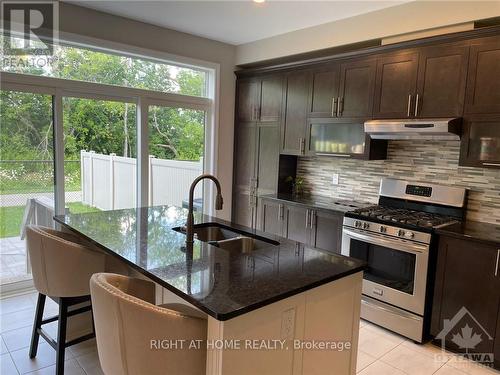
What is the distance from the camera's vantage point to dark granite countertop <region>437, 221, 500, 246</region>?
2613 millimetres

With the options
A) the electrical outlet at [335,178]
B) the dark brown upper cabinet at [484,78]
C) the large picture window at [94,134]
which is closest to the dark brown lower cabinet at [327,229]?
the electrical outlet at [335,178]

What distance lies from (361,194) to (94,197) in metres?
2.89

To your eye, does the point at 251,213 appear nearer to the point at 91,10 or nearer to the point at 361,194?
the point at 361,194

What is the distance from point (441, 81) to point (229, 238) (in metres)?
2.14

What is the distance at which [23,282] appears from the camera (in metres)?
3.63

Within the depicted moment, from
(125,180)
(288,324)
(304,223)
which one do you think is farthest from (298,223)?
(288,324)

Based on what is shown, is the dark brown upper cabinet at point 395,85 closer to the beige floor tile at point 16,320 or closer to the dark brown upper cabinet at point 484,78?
the dark brown upper cabinet at point 484,78

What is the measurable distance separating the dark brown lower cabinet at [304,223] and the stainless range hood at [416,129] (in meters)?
0.84

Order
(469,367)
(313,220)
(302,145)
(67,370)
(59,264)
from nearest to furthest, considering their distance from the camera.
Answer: (59,264) < (67,370) < (469,367) < (313,220) < (302,145)

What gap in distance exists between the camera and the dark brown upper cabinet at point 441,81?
2.89 metres

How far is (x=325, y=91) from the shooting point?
3.84m

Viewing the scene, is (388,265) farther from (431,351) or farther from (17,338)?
(17,338)

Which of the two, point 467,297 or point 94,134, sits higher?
point 94,134

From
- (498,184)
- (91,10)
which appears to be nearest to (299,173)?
(498,184)
